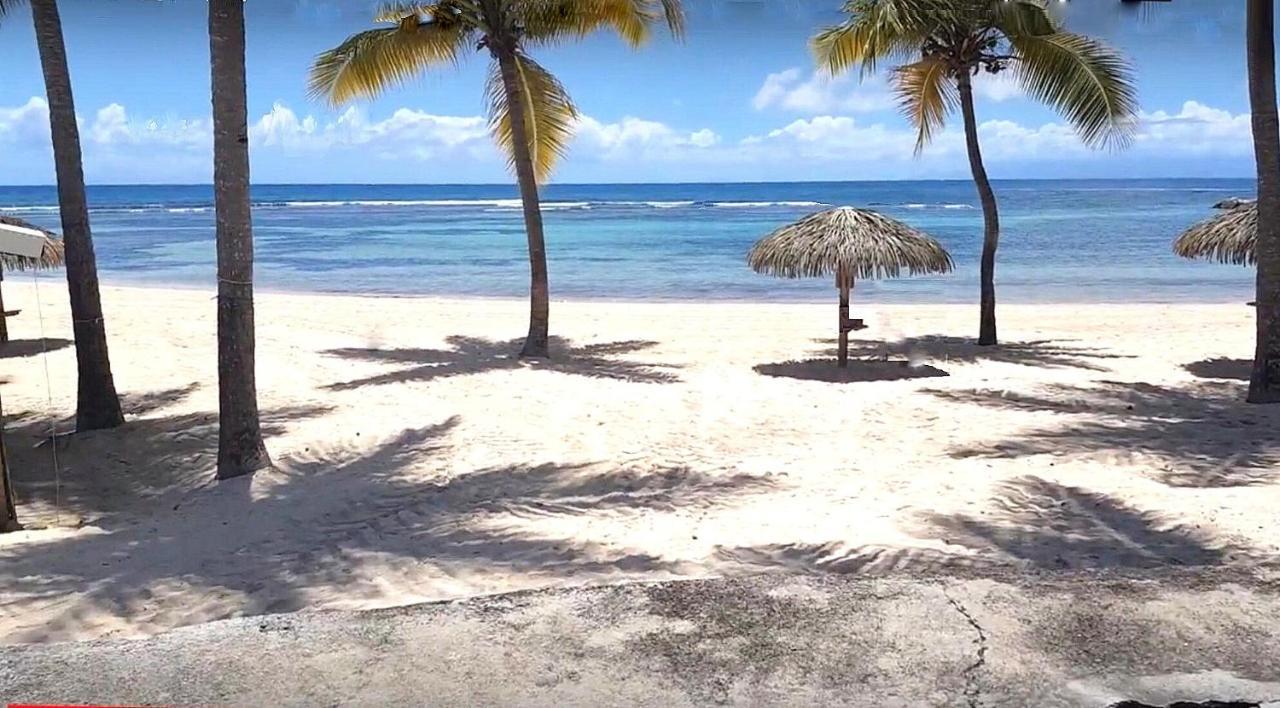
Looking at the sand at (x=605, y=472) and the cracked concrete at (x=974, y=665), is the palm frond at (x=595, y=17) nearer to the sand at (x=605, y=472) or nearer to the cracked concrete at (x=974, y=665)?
the sand at (x=605, y=472)

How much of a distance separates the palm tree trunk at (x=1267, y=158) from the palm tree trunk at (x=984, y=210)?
469 centimetres

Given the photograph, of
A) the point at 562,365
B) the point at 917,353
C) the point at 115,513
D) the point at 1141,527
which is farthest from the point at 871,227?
the point at 115,513

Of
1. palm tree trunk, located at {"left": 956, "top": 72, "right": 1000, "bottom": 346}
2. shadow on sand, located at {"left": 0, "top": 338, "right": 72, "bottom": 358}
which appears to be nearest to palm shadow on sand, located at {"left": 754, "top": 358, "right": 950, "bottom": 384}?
palm tree trunk, located at {"left": 956, "top": 72, "right": 1000, "bottom": 346}

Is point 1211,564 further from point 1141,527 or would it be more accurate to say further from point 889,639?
point 889,639

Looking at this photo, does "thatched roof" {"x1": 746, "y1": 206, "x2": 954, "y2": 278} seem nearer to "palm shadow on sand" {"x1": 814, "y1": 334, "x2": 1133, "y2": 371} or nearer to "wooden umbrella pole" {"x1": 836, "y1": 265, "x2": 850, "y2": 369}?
"wooden umbrella pole" {"x1": 836, "y1": 265, "x2": 850, "y2": 369}

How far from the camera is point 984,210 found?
42.3 feet

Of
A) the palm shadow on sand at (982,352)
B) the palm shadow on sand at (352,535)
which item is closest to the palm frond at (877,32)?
the palm shadow on sand at (982,352)

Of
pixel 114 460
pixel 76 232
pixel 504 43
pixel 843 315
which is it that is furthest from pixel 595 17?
Result: pixel 114 460

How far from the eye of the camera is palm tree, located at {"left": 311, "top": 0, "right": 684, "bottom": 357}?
38.7 ft

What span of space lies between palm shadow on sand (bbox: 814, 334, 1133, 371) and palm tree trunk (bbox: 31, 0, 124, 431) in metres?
7.66

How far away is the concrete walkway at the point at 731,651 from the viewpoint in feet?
10.5

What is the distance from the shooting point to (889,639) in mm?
3584

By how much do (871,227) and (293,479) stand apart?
645 centimetres

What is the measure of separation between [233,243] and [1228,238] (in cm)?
957
